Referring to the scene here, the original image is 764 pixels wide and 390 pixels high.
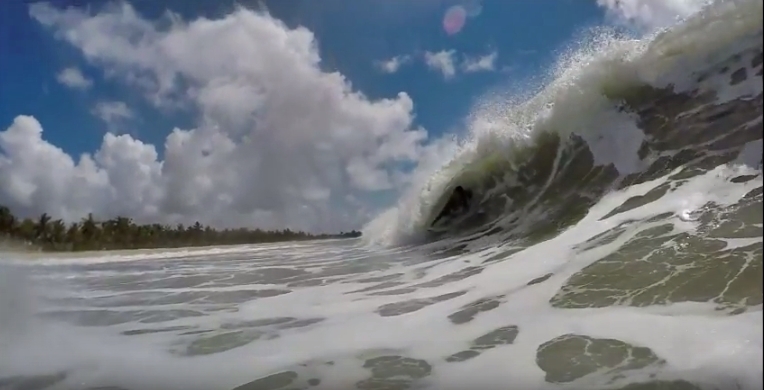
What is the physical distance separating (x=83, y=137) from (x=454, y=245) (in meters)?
1.46

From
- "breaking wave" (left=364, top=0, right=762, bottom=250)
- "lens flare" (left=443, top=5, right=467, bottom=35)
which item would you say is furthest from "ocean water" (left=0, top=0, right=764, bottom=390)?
"lens flare" (left=443, top=5, right=467, bottom=35)

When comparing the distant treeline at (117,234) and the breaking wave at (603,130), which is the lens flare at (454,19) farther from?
the distant treeline at (117,234)

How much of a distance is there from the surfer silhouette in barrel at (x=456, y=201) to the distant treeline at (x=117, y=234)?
54 cm

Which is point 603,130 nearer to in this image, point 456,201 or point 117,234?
point 456,201

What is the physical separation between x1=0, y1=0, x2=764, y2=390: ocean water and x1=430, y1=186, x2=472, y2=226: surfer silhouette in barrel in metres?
0.06

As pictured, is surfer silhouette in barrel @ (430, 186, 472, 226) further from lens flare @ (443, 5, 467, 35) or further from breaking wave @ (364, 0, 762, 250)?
lens flare @ (443, 5, 467, 35)

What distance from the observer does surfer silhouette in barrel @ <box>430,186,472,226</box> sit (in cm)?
261

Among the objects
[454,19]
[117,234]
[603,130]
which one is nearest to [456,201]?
[603,130]

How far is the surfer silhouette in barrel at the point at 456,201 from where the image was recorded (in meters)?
2.61

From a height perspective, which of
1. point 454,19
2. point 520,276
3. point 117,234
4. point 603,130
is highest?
point 454,19

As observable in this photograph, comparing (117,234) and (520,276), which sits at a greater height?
(117,234)

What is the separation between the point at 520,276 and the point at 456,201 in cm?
74

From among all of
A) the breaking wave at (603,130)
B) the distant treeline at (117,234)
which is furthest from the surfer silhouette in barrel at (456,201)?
the distant treeline at (117,234)

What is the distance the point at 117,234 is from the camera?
2641 millimetres
